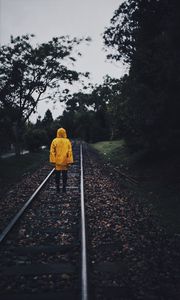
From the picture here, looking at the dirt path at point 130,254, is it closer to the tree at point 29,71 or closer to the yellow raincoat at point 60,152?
the yellow raincoat at point 60,152

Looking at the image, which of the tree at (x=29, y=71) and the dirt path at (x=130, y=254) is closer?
the dirt path at (x=130, y=254)

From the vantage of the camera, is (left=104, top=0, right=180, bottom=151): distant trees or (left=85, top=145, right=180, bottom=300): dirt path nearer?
(left=85, top=145, right=180, bottom=300): dirt path

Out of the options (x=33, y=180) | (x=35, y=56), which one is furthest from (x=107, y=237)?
(x=35, y=56)

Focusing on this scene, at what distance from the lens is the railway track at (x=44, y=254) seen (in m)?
4.50

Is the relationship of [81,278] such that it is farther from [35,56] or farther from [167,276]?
[35,56]

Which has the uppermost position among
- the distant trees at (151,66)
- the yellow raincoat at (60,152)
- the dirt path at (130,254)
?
the distant trees at (151,66)

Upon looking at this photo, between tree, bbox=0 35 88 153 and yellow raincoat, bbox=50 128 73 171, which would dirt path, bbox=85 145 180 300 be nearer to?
yellow raincoat, bbox=50 128 73 171

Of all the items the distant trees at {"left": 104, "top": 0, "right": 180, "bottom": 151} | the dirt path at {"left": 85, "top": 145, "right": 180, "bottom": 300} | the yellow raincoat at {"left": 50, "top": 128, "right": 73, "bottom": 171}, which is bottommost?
the dirt path at {"left": 85, "top": 145, "right": 180, "bottom": 300}

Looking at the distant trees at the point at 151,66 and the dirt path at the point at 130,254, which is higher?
the distant trees at the point at 151,66

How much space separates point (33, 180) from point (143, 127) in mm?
5716

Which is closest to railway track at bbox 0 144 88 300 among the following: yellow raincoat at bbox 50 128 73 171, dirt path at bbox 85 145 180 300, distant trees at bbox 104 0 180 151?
dirt path at bbox 85 145 180 300

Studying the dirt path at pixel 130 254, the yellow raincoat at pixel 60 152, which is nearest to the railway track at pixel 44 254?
the dirt path at pixel 130 254

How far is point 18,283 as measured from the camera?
4734 mm

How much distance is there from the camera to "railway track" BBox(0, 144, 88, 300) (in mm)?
4499
